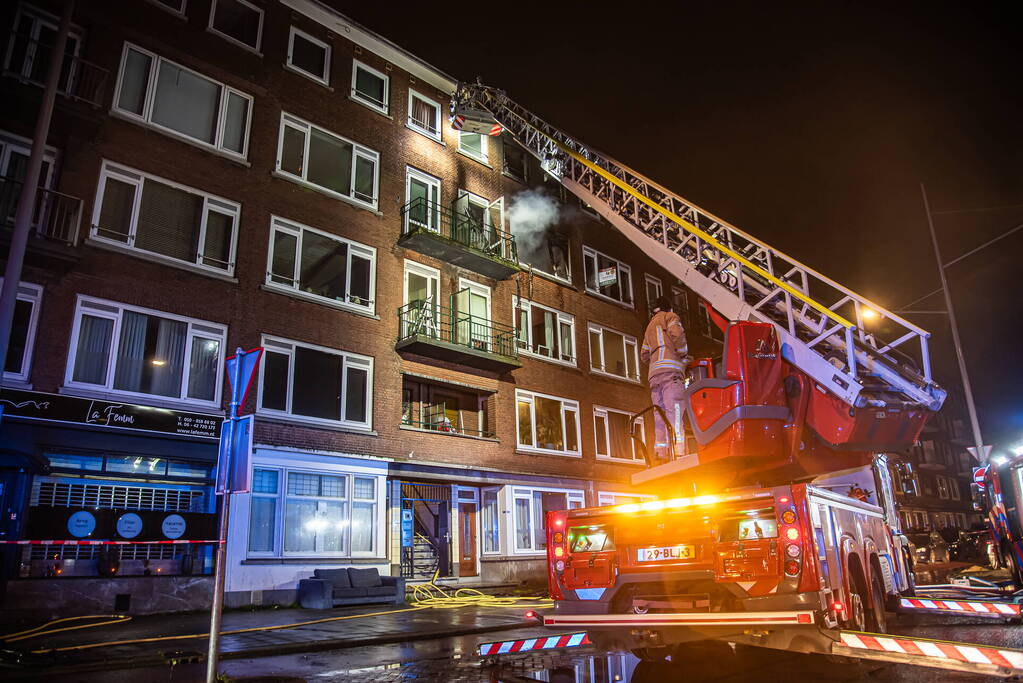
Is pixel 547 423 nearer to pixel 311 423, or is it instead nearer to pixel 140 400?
pixel 311 423

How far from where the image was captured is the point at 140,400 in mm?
14031

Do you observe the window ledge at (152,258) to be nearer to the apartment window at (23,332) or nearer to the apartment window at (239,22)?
the apartment window at (23,332)

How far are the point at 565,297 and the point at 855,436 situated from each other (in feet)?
→ 58.7

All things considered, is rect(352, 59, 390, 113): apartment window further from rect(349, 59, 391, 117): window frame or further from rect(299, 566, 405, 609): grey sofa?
rect(299, 566, 405, 609): grey sofa

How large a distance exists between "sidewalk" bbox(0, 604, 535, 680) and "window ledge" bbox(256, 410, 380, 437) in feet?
14.1

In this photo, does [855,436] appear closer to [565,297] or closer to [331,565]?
[331,565]

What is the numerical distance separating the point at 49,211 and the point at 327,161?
7.66 metres

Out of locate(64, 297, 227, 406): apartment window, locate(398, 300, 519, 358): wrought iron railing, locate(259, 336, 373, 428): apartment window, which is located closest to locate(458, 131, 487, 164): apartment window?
locate(398, 300, 519, 358): wrought iron railing

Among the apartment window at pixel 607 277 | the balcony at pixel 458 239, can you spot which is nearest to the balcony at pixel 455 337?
the balcony at pixel 458 239

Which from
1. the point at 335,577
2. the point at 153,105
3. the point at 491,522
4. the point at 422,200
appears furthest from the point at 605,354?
the point at 153,105

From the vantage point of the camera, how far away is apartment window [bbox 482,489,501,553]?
20234 millimetres

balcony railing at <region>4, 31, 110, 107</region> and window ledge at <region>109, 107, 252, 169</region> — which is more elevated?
balcony railing at <region>4, 31, 110, 107</region>

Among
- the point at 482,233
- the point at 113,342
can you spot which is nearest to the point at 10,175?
the point at 113,342

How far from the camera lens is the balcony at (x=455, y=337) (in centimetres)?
1906
